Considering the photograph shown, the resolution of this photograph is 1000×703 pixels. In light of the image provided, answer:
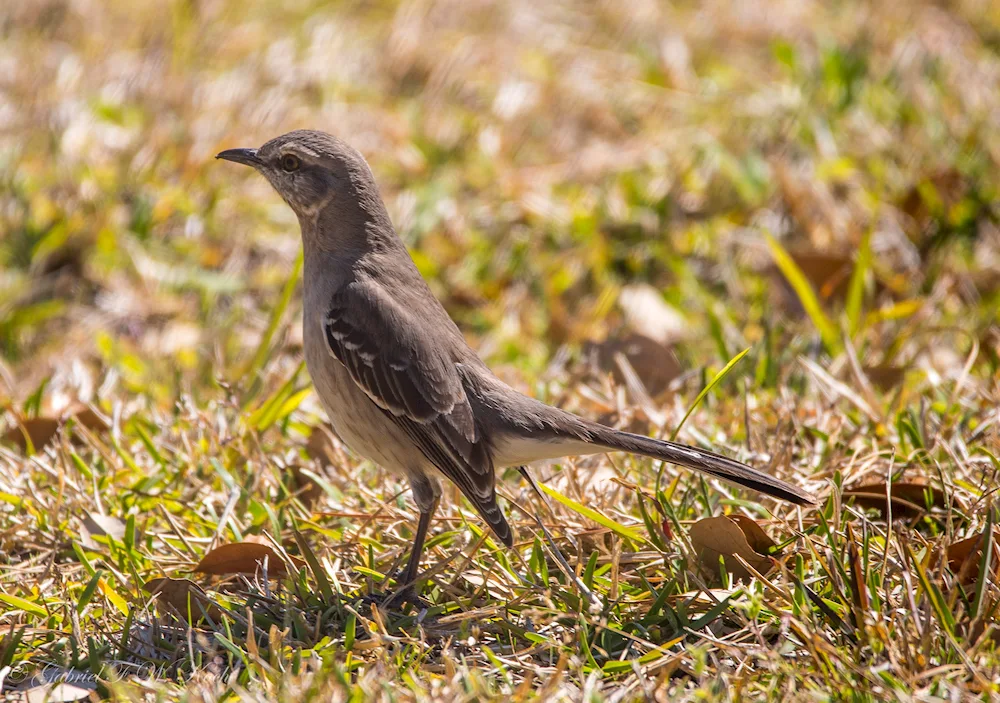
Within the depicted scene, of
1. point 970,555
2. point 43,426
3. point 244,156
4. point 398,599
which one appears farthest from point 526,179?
point 970,555

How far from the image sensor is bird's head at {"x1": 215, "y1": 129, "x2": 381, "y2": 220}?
17.1 ft

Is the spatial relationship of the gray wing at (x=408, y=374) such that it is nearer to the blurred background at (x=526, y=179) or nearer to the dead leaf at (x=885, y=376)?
the blurred background at (x=526, y=179)

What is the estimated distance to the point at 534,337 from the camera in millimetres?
7004

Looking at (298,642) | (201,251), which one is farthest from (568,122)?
(298,642)

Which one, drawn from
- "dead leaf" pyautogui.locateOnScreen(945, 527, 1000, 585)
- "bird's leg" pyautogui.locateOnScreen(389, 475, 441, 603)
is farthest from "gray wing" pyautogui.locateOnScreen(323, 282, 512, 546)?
"dead leaf" pyautogui.locateOnScreen(945, 527, 1000, 585)

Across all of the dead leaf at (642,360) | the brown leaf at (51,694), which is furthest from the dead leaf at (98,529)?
the dead leaf at (642,360)

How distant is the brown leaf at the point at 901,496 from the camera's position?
447 centimetres

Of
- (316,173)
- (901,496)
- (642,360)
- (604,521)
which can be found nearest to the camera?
(604,521)

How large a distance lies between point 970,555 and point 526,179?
202 inches

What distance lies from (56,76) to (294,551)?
19.0 ft

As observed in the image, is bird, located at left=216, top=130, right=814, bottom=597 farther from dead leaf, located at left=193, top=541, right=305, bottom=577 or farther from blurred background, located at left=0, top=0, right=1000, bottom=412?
blurred background, located at left=0, top=0, right=1000, bottom=412

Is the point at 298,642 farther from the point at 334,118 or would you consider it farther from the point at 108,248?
the point at 334,118

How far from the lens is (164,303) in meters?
7.29

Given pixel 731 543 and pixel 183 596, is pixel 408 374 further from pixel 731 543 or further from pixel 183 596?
pixel 731 543
